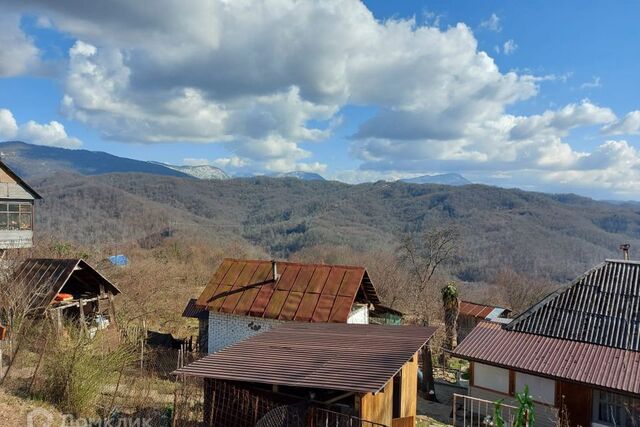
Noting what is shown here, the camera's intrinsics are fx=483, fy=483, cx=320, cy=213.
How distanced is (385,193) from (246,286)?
175m

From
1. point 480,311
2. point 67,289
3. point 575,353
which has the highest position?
point 575,353

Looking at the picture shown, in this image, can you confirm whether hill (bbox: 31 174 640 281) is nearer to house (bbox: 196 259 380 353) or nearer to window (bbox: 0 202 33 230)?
window (bbox: 0 202 33 230)

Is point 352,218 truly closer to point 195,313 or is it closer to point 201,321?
point 201,321

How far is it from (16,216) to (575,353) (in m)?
28.8

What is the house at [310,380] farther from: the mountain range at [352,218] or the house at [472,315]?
the mountain range at [352,218]

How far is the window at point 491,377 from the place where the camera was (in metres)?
15.4

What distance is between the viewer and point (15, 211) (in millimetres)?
27859

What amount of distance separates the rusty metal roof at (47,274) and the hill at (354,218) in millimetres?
66103

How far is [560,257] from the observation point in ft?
363

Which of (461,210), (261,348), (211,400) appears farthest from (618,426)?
(461,210)

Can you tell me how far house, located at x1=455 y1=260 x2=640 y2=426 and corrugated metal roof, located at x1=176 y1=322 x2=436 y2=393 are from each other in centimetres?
441

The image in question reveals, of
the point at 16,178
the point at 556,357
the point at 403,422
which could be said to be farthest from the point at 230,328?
the point at 16,178

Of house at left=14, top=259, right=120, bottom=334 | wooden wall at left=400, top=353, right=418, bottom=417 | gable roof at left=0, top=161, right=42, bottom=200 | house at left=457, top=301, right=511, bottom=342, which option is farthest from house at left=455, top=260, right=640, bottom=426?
gable roof at left=0, top=161, right=42, bottom=200

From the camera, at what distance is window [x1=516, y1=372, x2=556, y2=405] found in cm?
1424
